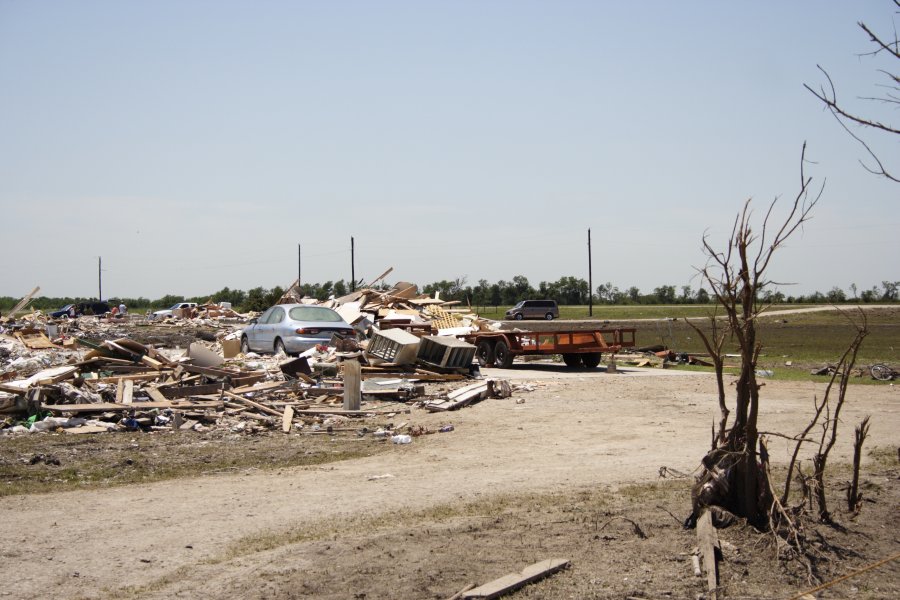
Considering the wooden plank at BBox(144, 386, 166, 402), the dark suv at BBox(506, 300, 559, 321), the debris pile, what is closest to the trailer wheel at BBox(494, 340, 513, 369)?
the debris pile

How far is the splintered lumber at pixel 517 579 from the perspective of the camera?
5.10 m

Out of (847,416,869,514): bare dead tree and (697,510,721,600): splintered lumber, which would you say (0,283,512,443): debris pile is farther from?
(847,416,869,514): bare dead tree

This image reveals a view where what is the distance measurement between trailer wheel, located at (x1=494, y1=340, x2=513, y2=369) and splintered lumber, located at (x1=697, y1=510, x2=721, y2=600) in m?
16.2

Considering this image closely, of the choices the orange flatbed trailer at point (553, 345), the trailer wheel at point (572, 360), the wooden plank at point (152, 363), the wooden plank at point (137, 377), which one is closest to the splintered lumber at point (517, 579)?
the wooden plank at point (137, 377)

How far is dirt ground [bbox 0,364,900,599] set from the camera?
5426 millimetres

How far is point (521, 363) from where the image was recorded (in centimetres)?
2509

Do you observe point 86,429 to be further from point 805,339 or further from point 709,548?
point 805,339

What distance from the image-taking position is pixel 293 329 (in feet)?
69.9

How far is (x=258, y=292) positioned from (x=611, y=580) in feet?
212

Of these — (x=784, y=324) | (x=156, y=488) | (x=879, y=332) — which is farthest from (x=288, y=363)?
(x=784, y=324)

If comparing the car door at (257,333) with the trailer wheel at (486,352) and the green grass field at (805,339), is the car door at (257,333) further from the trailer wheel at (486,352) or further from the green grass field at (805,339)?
the green grass field at (805,339)

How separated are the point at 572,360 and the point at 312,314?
7.16 metres

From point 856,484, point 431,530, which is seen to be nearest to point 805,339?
point 856,484

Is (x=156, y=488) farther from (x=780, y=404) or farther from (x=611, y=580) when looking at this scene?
(x=780, y=404)
